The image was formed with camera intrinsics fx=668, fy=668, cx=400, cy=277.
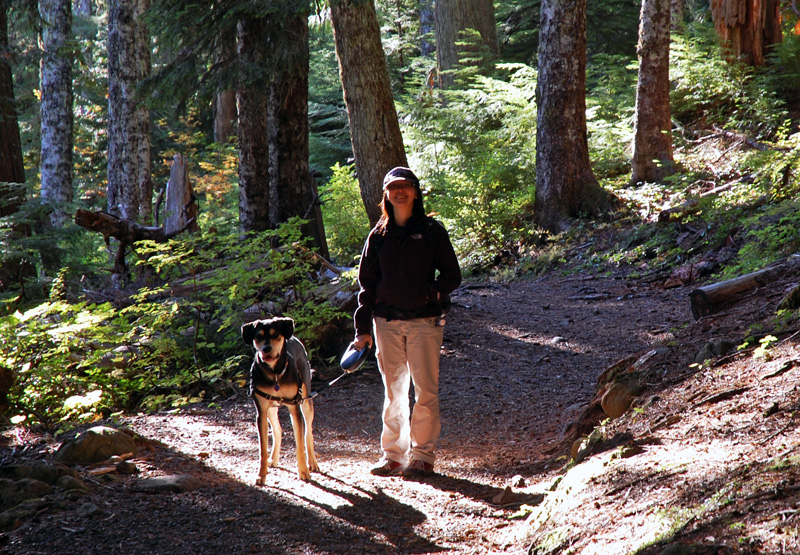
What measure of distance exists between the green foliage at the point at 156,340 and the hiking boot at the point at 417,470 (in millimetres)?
3451

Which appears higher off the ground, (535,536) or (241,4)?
(241,4)

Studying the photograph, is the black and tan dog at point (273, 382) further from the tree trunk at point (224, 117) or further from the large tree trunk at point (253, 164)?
the tree trunk at point (224, 117)

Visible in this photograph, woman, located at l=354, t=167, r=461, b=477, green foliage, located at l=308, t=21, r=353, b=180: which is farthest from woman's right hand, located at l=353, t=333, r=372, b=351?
green foliage, located at l=308, t=21, r=353, b=180

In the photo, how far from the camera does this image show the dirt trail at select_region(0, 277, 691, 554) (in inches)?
150

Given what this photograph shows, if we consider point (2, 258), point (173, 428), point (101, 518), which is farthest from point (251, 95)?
point (101, 518)

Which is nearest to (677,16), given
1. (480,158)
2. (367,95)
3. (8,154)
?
(480,158)

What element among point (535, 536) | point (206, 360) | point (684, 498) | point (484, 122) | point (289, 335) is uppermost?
point (484, 122)

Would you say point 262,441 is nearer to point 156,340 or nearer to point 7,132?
point 156,340

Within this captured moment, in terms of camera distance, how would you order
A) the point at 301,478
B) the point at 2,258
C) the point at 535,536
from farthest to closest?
the point at 2,258 < the point at 301,478 < the point at 535,536

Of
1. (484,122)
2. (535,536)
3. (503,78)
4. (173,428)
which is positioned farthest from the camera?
(503,78)

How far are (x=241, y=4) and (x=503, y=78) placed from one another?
11080mm

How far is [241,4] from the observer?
1070 centimetres

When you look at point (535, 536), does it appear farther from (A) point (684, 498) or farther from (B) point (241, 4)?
(B) point (241, 4)

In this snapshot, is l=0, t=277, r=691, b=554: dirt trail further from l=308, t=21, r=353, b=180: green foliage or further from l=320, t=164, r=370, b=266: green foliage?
l=308, t=21, r=353, b=180: green foliage
